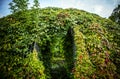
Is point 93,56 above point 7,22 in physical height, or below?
below

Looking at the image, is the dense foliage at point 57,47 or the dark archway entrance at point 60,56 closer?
the dense foliage at point 57,47

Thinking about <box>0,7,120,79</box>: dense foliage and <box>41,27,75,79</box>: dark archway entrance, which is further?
<box>41,27,75,79</box>: dark archway entrance

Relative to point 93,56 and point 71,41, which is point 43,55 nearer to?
point 71,41

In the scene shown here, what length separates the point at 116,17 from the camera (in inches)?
724

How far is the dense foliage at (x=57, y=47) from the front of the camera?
7.60 meters

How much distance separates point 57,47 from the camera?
28.1 feet

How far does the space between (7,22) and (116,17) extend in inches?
450

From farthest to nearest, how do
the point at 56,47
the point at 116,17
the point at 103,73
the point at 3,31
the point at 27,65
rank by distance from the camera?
the point at 116,17
the point at 3,31
the point at 56,47
the point at 103,73
the point at 27,65

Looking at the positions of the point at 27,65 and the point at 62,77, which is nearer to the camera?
the point at 27,65

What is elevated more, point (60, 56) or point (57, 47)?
point (57, 47)

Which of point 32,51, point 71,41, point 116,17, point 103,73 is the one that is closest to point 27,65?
point 32,51

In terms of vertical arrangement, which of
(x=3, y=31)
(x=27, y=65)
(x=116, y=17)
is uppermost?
(x=116, y=17)

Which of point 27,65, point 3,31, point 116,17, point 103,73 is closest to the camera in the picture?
point 27,65

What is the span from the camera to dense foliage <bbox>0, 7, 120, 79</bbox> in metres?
7.60
